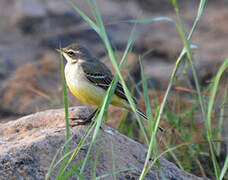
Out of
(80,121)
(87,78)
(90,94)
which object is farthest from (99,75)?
(80,121)

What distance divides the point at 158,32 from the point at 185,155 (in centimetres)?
1059

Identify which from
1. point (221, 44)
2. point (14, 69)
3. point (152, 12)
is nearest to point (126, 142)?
point (14, 69)

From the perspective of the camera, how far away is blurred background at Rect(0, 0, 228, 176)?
11562 millimetres

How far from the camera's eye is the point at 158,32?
689 inches

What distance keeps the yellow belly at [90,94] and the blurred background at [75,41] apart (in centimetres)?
355

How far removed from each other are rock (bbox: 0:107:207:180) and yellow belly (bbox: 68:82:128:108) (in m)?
0.44

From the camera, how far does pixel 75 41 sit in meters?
14.6

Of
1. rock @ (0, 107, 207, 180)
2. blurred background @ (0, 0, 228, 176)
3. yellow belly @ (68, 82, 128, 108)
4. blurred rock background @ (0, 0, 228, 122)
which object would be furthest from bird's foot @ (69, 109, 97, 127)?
blurred rock background @ (0, 0, 228, 122)

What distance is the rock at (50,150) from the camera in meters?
4.54

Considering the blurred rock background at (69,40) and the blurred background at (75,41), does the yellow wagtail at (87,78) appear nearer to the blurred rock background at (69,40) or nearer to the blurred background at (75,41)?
the blurred background at (75,41)

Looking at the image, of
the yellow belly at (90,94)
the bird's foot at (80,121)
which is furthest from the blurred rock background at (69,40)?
the bird's foot at (80,121)

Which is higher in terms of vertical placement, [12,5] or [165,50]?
[12,5]

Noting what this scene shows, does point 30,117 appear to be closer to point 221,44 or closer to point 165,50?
point 165,50

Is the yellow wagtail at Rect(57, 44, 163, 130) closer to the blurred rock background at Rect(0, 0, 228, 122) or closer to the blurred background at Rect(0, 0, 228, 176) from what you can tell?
the blurred background at Rect(0, 0, 228, 176)
